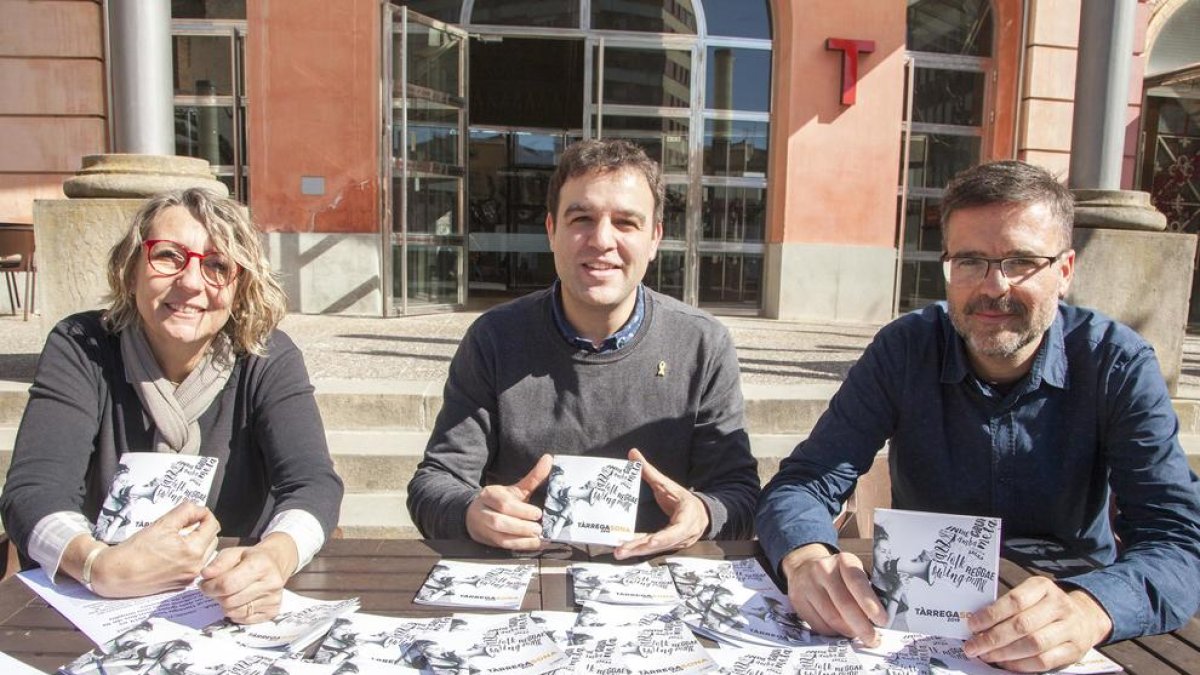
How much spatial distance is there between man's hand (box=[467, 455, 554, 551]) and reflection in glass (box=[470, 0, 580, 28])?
7.80 meters

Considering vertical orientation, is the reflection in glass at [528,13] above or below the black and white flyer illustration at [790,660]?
above

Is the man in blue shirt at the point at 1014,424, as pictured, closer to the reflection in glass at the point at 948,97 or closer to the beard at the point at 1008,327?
the beard at the point at 1008,327

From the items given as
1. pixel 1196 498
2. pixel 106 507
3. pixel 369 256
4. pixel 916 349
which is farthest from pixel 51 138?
pixel 1196 498

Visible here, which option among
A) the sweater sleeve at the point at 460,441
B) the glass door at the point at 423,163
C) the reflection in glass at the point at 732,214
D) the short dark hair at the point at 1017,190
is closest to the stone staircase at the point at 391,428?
the sweater sleeve at the point at 460,441

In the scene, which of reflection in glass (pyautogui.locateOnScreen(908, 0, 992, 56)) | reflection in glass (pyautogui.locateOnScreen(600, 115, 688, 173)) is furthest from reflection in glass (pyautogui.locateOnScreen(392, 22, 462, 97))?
reflection in glass (pyautogui.locateOnScreen(908, 0, 992, 56))

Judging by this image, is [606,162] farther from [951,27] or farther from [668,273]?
[951,27]

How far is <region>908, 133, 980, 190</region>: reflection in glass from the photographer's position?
937cm

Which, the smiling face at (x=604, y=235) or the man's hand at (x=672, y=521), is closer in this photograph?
the man's hand at (x=672, y=521)

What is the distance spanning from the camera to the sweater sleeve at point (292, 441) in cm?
188

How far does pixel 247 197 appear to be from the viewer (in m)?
8.34

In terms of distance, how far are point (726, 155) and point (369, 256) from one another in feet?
13.1

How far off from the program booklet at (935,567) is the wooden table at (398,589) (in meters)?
0.29

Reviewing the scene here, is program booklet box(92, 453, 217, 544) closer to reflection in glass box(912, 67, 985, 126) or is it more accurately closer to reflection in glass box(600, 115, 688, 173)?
reflection in glass box(600, 115, 688, 173)

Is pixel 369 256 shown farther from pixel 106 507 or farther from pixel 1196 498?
pixel 1196 498
